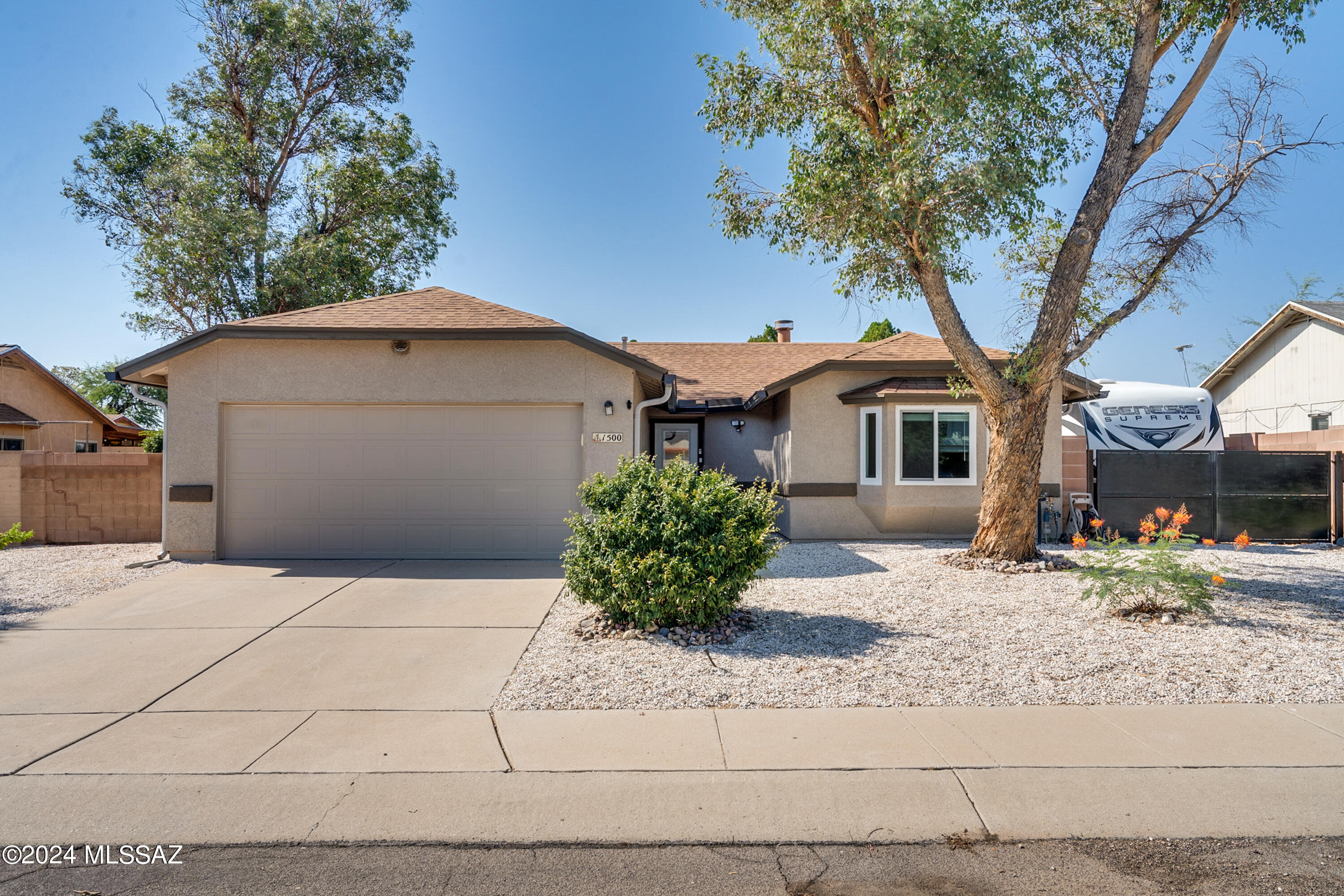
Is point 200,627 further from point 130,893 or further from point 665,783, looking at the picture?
point 665,783

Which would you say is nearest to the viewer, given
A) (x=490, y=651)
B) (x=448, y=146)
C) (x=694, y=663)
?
(x=694, y=663)

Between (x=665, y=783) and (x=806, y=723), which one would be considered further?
(x=806, y=723)

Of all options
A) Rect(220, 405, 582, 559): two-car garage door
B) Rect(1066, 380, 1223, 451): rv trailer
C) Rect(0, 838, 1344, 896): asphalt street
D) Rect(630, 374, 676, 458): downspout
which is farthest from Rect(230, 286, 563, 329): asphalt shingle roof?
Rect(1066, 380, 1223, 451): rv trailer

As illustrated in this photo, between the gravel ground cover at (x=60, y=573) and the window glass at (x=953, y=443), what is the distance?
1162 centimetres

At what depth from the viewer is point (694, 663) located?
5.66 metres

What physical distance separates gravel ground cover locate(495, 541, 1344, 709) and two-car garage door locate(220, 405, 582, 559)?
3.04 metres

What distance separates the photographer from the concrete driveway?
4.16 meters

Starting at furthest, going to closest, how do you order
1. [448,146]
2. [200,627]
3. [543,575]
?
1. [448,146]
2. [543,575]
3. [200,627]

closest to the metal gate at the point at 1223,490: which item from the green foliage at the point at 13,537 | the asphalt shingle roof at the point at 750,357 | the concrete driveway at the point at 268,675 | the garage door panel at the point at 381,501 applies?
the asphalt shingle roof at the point at 750,357

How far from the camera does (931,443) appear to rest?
12344mm

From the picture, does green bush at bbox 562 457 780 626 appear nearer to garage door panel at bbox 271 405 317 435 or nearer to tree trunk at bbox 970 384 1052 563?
tree trunk at bbox 970 384 1052 563

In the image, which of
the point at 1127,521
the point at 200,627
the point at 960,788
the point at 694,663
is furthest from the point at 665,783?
the point at 1127,521

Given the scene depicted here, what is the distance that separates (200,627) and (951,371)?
36.7 feet

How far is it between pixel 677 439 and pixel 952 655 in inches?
479
